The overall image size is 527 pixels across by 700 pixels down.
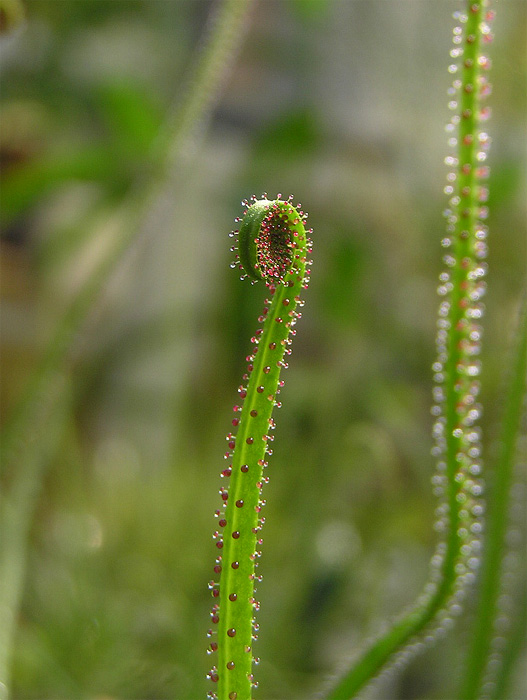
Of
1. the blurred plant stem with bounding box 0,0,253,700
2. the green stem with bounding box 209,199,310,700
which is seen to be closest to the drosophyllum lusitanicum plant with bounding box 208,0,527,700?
the green stem with bounding box 209,199,310,700

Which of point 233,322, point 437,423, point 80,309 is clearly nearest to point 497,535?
point 437,423

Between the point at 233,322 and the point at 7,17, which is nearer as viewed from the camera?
the point at 7,17

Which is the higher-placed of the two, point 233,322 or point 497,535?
point 233,322

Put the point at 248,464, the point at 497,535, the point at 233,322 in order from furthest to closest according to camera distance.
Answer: the point at 233,322
the point at 497,535
the point at 248,464

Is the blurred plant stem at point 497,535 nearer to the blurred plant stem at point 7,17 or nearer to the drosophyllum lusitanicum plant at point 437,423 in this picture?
the drosophyllum lusitanicum plant at point 437,423

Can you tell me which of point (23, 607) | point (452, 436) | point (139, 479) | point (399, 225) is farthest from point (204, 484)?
point (452, 436)

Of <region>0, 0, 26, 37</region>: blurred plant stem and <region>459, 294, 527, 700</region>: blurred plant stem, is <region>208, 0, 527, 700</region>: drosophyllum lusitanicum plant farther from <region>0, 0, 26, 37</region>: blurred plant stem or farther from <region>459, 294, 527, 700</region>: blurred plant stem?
<region>0, 0, 26, 37</region>: blurred plant stem

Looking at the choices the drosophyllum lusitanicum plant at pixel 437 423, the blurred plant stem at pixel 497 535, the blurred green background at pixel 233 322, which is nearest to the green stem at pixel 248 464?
the drosophyllum lusitanicum plant at pixel 437 423

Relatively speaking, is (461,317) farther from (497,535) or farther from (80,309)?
(80,309)
